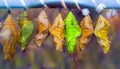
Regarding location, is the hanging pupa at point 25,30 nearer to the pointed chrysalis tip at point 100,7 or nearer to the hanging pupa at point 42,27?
the hanging pupa at point 42,27

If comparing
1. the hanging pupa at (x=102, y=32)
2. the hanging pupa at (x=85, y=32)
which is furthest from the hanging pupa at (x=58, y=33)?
the hanging pupa at (x=102, y=32)

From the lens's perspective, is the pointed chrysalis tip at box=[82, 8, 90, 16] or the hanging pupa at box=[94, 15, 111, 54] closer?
the hanging pupa at box=[94, 15, 111, 54]

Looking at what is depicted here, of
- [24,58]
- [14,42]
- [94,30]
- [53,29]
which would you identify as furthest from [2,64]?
[94,30]

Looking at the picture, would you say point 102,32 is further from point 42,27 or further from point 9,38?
point 9,38

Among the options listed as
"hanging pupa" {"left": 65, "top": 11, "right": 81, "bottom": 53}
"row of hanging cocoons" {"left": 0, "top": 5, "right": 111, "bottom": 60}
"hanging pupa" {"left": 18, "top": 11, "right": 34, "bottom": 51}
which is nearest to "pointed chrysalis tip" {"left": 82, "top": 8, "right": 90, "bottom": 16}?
"row of hanging cocoons" {"left": 0, "top": 5, "right": 111, "bottom": 60}

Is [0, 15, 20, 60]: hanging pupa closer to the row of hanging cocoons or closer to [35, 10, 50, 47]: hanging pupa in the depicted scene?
the row of hanging cocoons

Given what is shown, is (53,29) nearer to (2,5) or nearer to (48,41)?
(48,41)

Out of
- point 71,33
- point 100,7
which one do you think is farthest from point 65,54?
point 100,7
